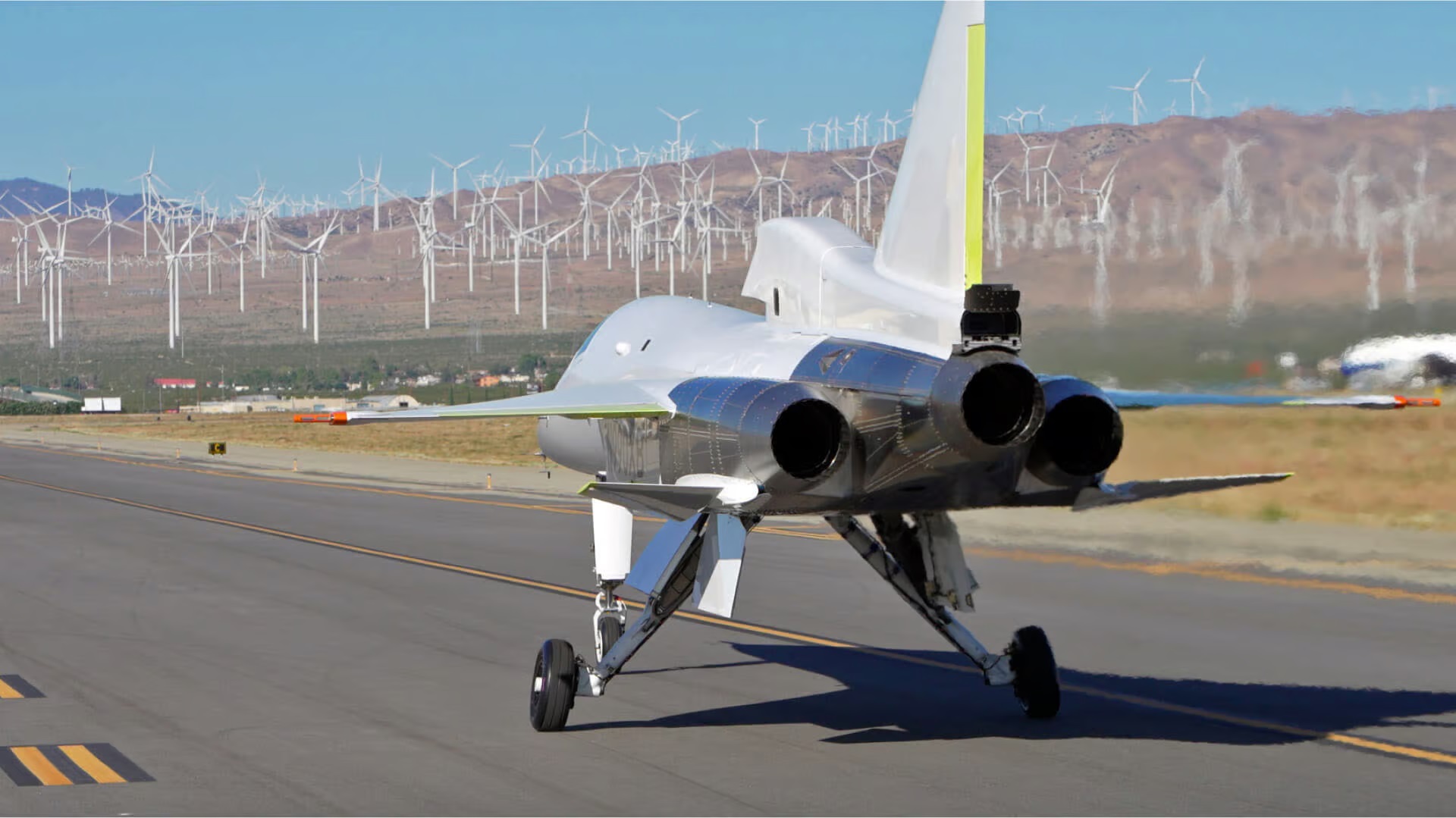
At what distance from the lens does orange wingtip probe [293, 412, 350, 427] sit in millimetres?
14333

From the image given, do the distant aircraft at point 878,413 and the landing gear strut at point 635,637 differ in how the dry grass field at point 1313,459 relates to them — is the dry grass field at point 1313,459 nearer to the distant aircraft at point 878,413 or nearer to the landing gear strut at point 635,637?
the distant aircraft at point 878,413

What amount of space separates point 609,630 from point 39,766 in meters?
6.01

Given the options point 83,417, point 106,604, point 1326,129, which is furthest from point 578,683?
point 83,417

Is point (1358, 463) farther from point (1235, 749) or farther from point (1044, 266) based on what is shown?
point (1235, 749)

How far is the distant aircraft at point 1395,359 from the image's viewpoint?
30.9m

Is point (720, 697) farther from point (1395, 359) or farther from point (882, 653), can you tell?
point (1395, 359)

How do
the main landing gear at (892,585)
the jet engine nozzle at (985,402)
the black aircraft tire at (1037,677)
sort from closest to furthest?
the jet engine nozzle at (985,402)
the main landing gear at (892,585)
the black aircraft tire at (1037,677)

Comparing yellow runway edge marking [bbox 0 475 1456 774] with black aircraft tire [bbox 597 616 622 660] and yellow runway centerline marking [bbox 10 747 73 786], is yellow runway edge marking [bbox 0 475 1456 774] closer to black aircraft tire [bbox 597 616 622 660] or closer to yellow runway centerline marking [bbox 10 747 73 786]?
black aircraft tire [bbox 597 616 622 660]

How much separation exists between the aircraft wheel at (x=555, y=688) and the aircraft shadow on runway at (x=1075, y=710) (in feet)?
1.25

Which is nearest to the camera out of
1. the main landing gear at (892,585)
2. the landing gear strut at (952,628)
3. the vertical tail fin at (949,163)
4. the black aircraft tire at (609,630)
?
the vertical tail fin at (949,163)

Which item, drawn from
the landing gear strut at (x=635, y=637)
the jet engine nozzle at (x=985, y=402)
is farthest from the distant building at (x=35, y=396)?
the jet engine nozzle at (x=985, y=402)

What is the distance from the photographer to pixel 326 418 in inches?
579

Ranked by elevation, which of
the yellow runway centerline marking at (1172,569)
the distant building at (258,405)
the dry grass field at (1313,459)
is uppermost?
the distant building at (258,405)

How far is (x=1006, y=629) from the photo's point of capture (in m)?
21.9
